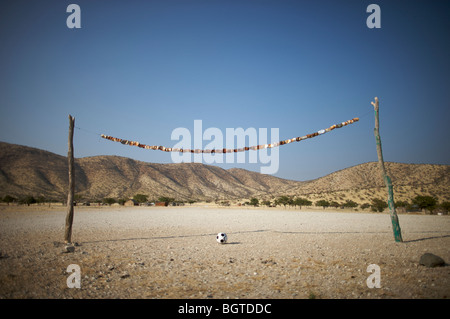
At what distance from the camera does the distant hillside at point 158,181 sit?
203 feet

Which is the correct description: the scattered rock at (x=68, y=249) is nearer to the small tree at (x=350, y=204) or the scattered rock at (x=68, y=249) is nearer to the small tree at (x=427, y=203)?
the small tree at (x=427, y=203)

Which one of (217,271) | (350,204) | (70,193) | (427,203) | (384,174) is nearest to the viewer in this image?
(217,271)

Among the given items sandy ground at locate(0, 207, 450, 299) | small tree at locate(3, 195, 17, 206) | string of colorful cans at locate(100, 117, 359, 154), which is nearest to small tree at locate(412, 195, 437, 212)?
sandy ground at locate(0, 207, 450, 299)

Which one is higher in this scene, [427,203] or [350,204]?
[427,203]

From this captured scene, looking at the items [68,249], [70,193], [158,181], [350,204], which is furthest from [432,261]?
[158,181]

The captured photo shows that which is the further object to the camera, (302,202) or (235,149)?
(302,202)

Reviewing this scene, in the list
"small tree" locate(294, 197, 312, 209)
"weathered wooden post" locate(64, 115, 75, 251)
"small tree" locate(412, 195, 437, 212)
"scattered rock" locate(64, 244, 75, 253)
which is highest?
"weathered wooden post" locate(64, 115, 75, 251)

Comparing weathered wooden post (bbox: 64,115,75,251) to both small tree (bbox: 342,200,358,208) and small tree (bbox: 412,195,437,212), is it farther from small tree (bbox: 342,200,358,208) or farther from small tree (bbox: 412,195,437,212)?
small tree (bbox: 342,200,358,208)

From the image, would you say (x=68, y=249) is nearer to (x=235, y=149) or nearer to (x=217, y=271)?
(x=217, y=271)

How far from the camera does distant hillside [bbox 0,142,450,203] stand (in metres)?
61.8

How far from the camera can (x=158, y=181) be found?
115812mm
